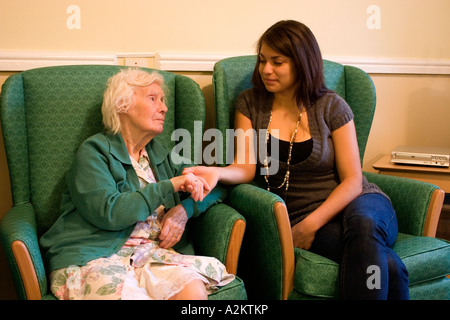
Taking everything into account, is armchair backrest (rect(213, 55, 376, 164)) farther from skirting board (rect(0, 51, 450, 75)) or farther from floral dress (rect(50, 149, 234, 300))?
floral dress (rect(50, 149, 234, 300))

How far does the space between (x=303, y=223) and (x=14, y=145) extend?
1.10 metres

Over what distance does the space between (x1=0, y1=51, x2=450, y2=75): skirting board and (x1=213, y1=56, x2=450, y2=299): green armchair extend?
0.19 meters

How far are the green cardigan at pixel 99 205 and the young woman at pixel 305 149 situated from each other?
0.27 meters

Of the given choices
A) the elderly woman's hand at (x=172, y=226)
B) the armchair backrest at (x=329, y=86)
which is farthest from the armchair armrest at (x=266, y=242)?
the armchair backrest at (x=329, y=86)

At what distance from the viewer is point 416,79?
2416 millimetres

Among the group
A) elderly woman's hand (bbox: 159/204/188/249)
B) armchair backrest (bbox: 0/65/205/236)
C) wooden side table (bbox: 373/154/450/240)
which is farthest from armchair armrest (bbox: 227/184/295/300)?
wooden side table (bbox: 373/154/450/240)

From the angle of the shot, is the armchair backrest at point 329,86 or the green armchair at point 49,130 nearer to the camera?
the green armchair at point 49,130

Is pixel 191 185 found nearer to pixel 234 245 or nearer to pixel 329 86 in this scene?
pixel 234 245

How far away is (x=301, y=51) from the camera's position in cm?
173

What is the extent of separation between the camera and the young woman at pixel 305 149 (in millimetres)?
1661

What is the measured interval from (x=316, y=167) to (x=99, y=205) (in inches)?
32.6

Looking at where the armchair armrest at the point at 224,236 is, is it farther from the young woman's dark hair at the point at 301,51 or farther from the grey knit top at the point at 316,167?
the young woman's dark hair at the point at 301,51

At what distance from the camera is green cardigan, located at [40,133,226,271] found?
4.63 feet
